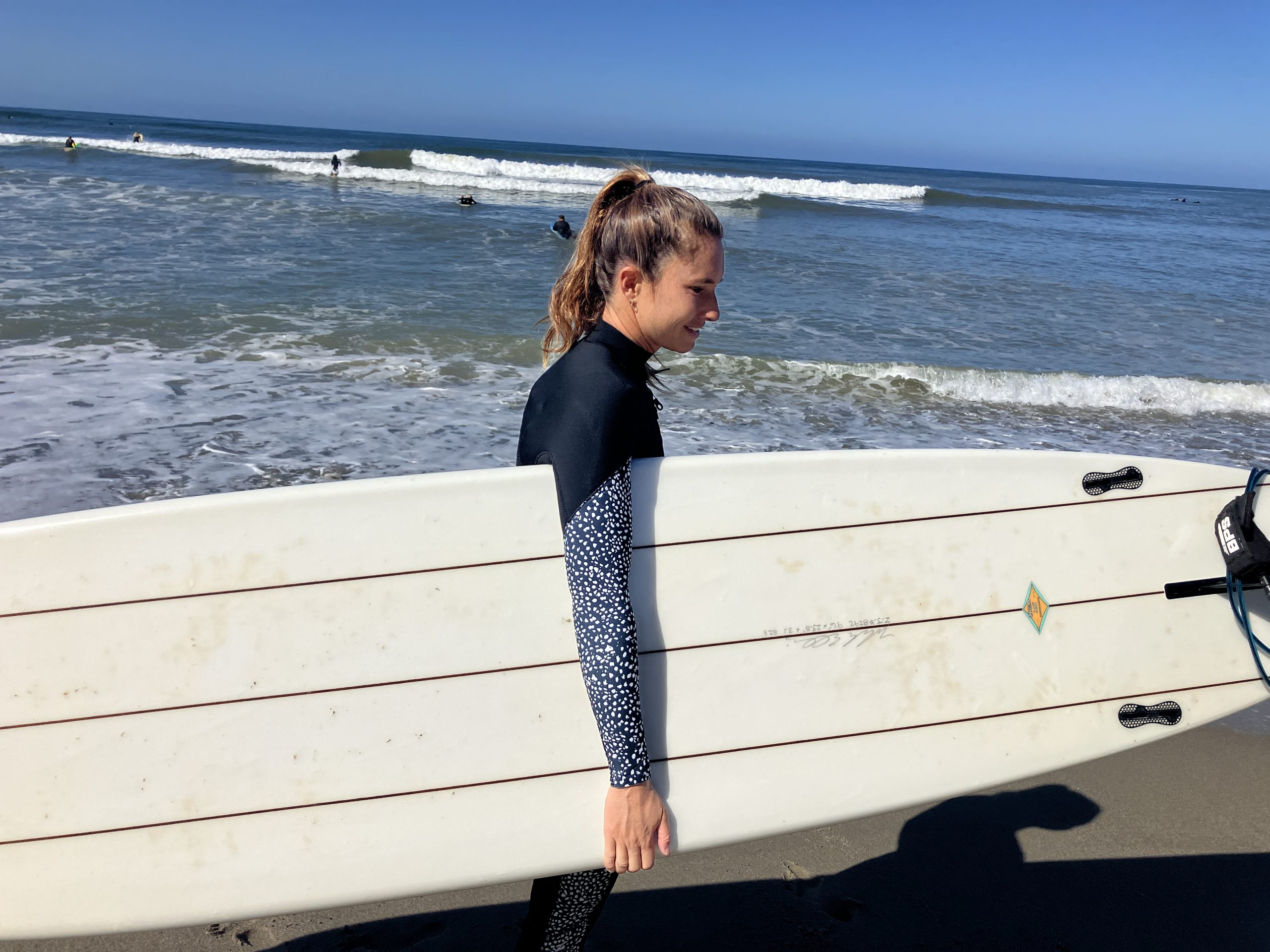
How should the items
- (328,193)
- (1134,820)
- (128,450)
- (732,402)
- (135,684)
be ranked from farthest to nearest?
(328,193), (732,402), (128,450), (1134,820), (135,684)

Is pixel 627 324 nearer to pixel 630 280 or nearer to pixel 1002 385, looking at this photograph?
pixel 630 280

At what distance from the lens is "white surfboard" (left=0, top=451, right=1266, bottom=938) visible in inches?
62.7

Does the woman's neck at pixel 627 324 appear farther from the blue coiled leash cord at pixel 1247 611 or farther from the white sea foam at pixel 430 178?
the white sea foam at pixel 430 178

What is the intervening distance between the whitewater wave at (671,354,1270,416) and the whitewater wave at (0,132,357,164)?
20.9m

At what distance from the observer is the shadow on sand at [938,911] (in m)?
2.08

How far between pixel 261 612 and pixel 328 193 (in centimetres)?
1918

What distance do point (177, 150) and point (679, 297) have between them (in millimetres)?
31945

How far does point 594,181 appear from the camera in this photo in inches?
1104

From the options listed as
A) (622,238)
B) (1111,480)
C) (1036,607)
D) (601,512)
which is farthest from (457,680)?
(1111,480)

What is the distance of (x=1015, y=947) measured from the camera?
211 cm

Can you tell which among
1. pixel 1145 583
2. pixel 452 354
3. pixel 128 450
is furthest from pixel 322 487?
A: pixel 452 354

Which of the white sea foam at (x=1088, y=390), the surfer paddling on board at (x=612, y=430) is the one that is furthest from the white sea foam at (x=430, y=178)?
the surfer paddling on board at (x=612, y=430)

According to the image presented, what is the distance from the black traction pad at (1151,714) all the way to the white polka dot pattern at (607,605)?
4.57ft

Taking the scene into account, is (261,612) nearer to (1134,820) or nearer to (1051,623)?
(1051,623)
